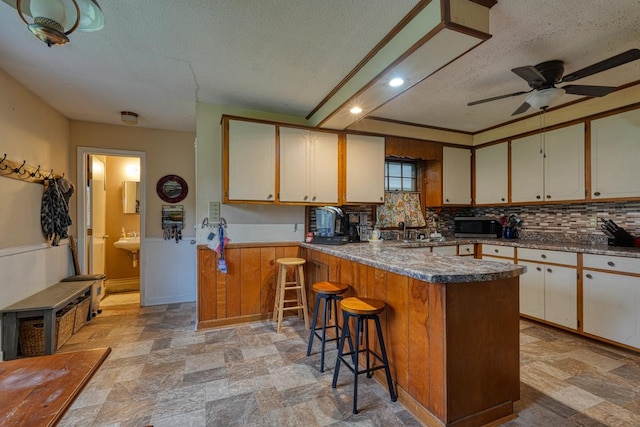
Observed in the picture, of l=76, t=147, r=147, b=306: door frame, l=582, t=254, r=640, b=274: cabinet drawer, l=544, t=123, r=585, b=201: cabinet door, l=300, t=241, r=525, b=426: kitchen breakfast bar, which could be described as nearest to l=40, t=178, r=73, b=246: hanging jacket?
l=76, t=147, r=147, b=306: door frame

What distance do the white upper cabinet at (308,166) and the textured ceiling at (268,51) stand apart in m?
0.37

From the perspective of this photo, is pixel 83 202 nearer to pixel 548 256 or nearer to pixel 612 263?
pixel 548 256

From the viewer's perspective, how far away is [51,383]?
950 mm

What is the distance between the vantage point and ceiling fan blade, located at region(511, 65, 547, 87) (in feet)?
6.63

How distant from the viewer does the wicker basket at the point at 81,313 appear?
307cm

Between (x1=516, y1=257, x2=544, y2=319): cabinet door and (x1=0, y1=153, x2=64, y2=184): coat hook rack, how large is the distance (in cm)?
515

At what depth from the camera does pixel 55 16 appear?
1.32 m

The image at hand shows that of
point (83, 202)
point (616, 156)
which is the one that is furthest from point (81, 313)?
point (616, 156)

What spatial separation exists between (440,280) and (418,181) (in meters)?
3.17

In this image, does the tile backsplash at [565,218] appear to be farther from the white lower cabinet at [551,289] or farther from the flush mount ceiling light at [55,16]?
the flush mount ceiling light at [55,16]

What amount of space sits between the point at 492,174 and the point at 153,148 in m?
4.81

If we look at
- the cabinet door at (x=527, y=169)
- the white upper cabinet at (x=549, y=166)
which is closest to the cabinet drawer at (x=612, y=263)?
the white upper cabinet at (x=549, y=166)

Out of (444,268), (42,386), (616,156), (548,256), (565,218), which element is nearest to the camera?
(42,386)

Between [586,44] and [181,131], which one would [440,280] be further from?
[181,131]
